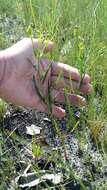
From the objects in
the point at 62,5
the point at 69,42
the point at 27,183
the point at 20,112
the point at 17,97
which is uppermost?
the point at 62,5

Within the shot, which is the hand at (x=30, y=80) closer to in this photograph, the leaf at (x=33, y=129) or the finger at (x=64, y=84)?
the finger at (x=64, y=84)

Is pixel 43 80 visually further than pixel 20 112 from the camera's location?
No

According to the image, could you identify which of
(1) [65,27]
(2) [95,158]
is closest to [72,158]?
(2) [95,158]

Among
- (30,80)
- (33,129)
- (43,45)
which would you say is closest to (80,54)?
(43,45)

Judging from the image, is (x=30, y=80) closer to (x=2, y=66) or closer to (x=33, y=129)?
(x=2, y=66)

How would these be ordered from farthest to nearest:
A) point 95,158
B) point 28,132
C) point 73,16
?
point 73,16 → point 28,132 → point 95,158

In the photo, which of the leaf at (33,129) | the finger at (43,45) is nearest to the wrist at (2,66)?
the finger at (43,45)

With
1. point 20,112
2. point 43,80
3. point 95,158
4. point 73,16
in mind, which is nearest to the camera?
point 43,80

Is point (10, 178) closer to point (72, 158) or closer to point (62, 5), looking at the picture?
point (72, 158)
